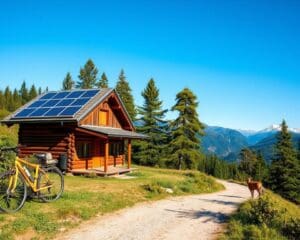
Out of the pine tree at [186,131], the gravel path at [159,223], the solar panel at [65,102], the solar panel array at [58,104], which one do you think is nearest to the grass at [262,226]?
the gravel path at [159,223]

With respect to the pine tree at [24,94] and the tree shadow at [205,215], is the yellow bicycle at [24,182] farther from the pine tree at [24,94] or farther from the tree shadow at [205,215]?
the pine tree at [24,94]

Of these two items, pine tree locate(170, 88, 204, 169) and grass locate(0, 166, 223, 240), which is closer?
grass locate(0, 166, 223, 240)

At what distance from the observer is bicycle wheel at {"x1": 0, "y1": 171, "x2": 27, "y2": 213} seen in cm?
984

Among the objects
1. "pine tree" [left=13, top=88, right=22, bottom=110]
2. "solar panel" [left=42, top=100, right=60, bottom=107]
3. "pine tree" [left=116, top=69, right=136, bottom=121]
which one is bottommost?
"solar panel" [left=42, top=100, right=60, bottom=107]

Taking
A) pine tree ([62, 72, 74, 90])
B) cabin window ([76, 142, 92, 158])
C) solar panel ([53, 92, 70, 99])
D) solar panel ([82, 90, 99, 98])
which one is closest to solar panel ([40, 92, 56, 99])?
solar panel ([53, 92, 70, 99])

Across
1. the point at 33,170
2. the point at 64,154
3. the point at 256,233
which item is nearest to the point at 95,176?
the point at 64,154

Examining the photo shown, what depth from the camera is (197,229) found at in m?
10.0

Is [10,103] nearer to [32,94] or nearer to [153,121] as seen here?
[32,94]

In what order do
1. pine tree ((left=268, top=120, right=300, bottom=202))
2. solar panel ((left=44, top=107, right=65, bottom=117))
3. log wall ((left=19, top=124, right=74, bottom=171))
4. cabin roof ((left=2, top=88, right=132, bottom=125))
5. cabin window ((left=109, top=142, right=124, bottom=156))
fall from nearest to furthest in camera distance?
cabin roof ((left=2, top=88, right=132, bottom=125)), solar panel ((left=44, top=107, right=65, bottom=117)), log wall ((left=19, top=124, right=74, bottom=171)), cabin window ((left=109, top=142, right=124, bottom=156)), pine tree ((left=268, top=120, right=300, bottom=202))

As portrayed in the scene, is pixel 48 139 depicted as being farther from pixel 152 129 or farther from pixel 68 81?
pixel 68 81

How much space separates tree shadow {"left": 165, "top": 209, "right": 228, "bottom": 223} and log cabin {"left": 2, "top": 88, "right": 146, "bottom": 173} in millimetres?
10054

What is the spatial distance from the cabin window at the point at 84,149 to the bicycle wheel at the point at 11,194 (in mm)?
13479

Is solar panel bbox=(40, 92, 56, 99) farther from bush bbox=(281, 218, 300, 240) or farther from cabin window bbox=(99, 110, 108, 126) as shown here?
bush bbox=(281, 218, 300, 240)

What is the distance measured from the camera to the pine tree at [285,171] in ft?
141
